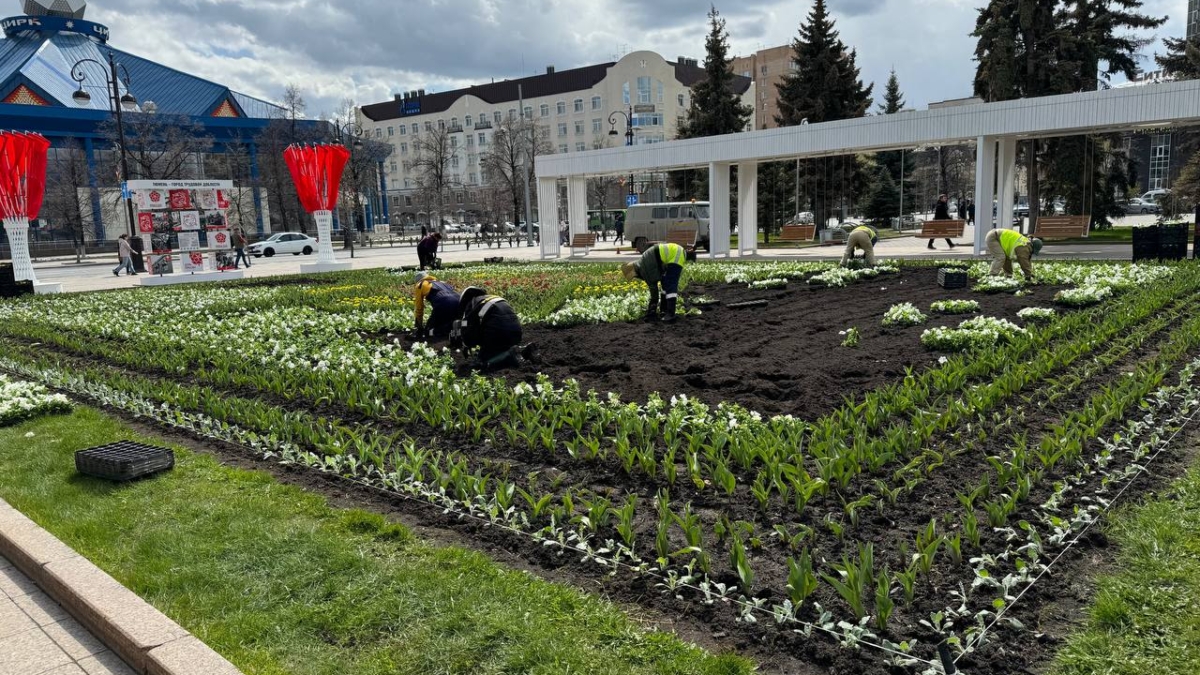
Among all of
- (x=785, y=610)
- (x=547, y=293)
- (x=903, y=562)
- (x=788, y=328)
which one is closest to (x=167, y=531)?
(x=785, y=610)

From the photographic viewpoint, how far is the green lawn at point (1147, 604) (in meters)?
3.11

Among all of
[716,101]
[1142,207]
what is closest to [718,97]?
[716,101]

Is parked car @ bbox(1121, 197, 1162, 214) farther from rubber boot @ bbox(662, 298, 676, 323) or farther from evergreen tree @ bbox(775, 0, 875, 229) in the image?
rubber boot @ bbox(662, 298, 676, 323)

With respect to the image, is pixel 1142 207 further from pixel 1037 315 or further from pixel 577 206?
pixel 1037 315

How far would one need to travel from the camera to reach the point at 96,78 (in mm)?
75500

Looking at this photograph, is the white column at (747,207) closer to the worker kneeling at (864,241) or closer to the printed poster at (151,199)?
the worker kneeling at (864,241)

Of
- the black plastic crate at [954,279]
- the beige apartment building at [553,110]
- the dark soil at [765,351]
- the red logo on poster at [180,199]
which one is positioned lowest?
the dark soil at [765,351]

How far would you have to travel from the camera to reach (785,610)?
3543mm

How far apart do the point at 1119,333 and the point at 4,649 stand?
10662 mm

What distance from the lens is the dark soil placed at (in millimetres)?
7570

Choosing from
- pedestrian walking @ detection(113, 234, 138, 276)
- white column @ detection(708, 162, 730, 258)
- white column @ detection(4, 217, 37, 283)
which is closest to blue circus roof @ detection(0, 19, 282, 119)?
pedestrian walking @ detection(113, 234, 138, 276)

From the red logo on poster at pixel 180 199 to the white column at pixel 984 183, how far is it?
26.3m

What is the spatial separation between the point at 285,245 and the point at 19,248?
986 inches

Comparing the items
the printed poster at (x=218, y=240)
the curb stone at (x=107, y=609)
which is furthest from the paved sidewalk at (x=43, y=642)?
the printed poster at (x=218, y=240)
